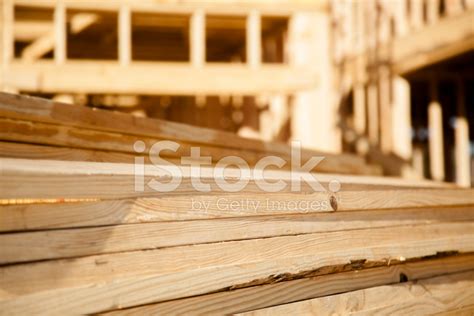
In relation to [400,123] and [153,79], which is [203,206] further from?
[400,123]

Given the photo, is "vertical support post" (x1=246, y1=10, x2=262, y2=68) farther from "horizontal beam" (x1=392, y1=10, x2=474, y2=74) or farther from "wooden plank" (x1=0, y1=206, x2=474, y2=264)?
"wooden plank" (x1=0, y1=206, x2=474, y2=264)

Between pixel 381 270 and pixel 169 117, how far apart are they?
18.9 ft

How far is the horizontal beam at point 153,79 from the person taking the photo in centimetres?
436

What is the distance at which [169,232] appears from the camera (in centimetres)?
181

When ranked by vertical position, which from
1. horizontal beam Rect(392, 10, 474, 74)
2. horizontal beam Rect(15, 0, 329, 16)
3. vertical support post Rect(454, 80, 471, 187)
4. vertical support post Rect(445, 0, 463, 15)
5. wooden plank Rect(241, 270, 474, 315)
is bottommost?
Result: wooden plank Rect(241, 270, 474, 315)

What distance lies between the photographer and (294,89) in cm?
490

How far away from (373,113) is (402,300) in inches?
140

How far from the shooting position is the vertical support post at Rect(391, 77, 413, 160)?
16.9ft

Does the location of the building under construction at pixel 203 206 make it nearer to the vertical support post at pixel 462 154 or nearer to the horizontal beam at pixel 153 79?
the horizontal beam at pixel 153 79

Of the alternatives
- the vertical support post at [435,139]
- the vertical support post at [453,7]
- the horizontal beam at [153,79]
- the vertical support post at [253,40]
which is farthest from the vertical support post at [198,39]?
the vertical support post at [435,139]

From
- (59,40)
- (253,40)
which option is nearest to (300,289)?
(253,40)

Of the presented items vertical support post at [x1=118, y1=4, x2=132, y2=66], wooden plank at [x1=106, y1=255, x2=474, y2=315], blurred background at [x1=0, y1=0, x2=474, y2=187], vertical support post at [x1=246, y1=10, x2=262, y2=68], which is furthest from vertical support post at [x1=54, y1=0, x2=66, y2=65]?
wooden plank at [x1=106, y1=255, x2=474, y2=315]

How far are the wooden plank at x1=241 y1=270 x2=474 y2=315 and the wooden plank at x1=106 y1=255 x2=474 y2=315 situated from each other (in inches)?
1.2

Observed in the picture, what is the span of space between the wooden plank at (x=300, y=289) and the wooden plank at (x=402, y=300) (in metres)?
0.03
